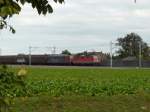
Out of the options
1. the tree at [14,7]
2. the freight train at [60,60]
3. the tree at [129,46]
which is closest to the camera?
the tree at [14,7]

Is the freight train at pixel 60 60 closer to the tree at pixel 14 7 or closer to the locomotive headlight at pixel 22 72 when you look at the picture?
the tree at pixel 14 7

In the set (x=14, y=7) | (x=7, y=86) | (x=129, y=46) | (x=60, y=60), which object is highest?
(x=129, y=46)

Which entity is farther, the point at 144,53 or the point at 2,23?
the point at 144,53

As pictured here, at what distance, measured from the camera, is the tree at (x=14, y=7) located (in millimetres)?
2895

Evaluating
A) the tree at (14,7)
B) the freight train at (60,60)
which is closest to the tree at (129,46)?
the freight train at (60,60)

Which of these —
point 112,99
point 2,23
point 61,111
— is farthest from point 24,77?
point 112,99

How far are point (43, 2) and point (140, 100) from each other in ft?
38.1

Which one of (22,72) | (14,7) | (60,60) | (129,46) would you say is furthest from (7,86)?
(129,46)

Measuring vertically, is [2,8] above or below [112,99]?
above

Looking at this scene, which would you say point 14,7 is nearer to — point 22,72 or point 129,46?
point 22,72

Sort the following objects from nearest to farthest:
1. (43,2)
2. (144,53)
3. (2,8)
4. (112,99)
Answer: (2,8)
(43,2)
(112,99)
(144,53)

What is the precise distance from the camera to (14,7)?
Result: 303 centimetres

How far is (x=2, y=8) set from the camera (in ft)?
9.50

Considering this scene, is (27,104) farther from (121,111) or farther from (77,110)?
(121,111)
